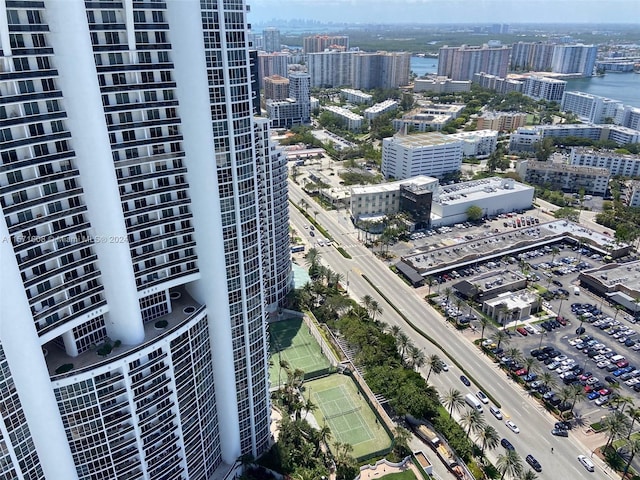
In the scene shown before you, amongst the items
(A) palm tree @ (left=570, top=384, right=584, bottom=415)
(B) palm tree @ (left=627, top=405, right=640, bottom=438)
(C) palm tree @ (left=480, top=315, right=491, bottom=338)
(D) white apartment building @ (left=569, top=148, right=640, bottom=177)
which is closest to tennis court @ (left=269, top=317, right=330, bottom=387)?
(C) palm tree @ (left=480, top=315, right=491, bottom=338)

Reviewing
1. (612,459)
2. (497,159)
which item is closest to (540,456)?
(612,459)

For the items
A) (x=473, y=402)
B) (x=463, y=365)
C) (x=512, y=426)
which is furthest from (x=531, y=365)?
(x=473, y=402)

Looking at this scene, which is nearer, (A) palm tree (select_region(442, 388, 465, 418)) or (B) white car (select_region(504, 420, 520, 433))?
(A) palm tree (select_region(442, 388, 465, 418))

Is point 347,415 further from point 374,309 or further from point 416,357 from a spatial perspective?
point 374,309

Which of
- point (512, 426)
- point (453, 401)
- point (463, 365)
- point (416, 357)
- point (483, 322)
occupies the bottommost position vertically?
point (512, 426)

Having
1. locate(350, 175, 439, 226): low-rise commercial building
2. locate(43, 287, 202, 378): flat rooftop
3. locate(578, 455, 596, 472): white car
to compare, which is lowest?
locate(578, 455, 596, 472): white car

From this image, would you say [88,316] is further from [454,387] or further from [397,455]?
[454,387]

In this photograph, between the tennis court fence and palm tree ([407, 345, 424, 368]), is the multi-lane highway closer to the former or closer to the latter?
palm tree ([407, 345, 424, 368])
